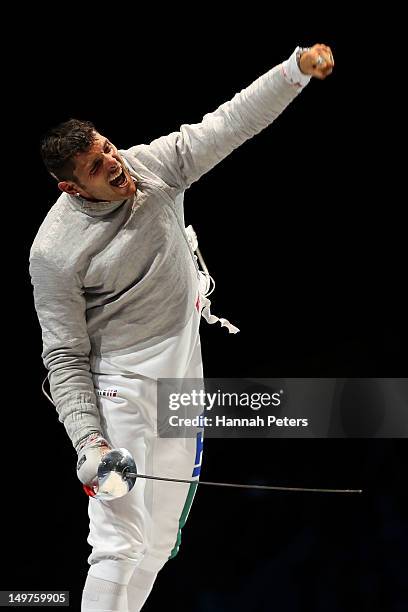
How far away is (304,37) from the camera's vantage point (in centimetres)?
225

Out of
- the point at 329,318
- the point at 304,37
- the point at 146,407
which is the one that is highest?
the point at 304,37

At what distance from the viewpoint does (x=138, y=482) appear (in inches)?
77.0

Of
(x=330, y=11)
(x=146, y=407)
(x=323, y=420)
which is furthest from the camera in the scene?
(x=323, y=420)

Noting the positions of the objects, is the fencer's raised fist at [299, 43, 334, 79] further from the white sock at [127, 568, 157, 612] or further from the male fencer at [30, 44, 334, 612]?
the white sock at [127, 568, 157, 612]

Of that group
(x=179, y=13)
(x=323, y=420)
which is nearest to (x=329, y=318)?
(x=323, y=420)

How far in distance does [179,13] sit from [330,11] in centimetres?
33

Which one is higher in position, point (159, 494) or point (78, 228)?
point (78, 228)

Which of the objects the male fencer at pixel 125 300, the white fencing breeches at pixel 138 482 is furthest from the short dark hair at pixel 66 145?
the white fencing breeches at pixel 138 482

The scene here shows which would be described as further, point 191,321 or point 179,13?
point 179,13

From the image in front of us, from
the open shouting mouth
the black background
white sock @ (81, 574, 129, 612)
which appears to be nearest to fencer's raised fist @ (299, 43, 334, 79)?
the open shouting mouth

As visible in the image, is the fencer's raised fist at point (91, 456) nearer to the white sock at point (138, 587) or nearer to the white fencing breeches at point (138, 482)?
the white fencing breeches at point (138, 482)

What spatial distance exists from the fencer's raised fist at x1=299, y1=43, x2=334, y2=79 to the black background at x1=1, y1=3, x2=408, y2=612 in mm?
519

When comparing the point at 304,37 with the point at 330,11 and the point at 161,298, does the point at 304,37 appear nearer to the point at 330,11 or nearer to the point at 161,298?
the point at 330,11

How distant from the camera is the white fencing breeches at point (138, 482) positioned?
192cm
